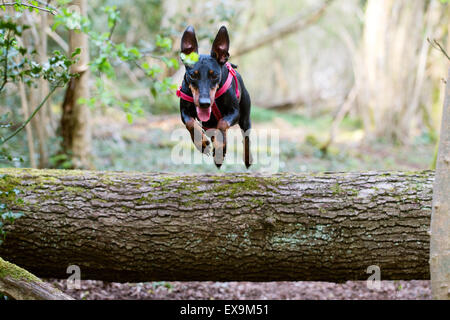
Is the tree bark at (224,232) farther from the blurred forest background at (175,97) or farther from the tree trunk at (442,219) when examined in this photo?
the blurred forest background at (175,97)

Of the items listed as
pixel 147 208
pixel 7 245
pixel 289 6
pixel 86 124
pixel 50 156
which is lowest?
pixel 7 245

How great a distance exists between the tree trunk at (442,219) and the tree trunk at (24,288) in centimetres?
264

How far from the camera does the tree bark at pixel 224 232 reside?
12.2ft

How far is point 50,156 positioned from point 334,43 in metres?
29.5

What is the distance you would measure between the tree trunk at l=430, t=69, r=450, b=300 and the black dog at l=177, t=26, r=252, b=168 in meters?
1.63

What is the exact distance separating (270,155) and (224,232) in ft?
21.4

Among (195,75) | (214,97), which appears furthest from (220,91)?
(195,75)

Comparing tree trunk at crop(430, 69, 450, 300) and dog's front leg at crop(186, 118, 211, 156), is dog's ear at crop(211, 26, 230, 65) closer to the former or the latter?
dog's front leg at crop(186, 118, 211, 156)

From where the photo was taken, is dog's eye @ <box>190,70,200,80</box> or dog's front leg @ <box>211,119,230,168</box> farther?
dog's front leg @ <box>211,119,230,168</box>

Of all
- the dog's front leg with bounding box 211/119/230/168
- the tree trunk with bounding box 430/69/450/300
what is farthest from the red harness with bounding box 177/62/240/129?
the tree trunk with bounding box 430/69/450/300

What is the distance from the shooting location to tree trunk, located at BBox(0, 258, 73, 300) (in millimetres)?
2920
